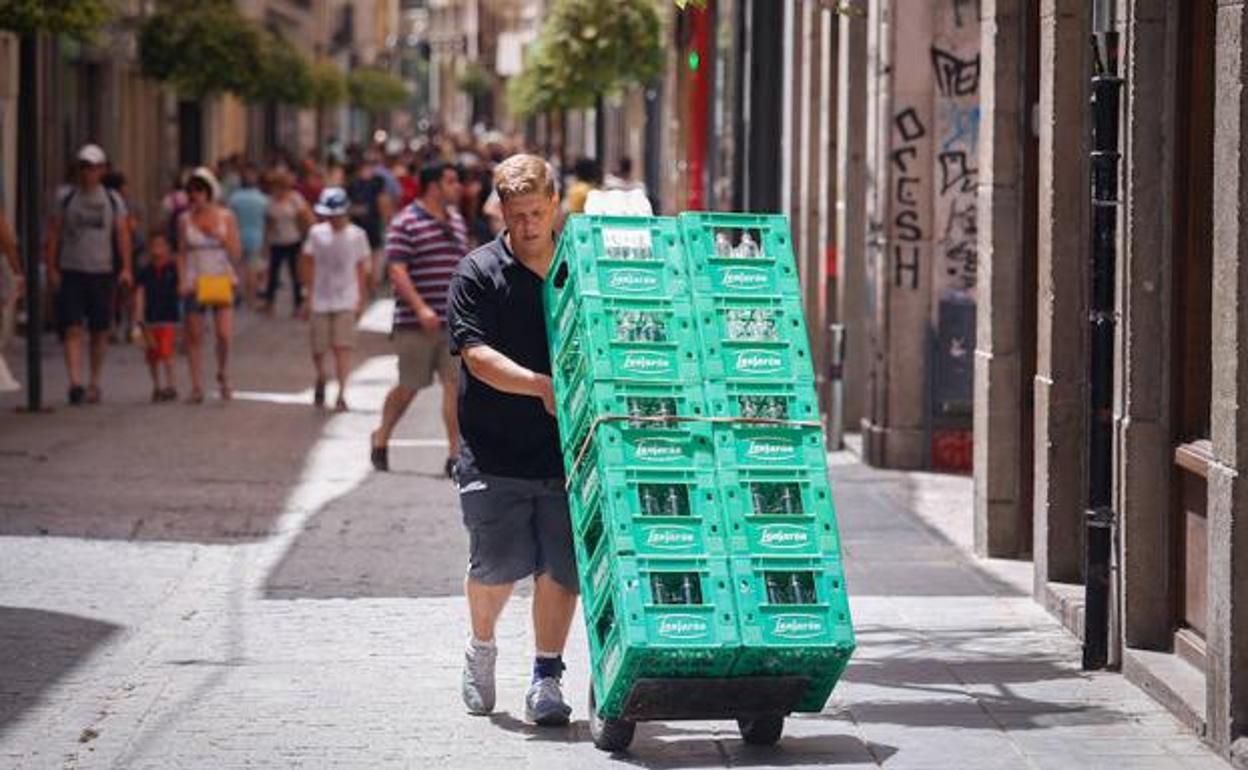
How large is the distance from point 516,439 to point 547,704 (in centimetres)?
84

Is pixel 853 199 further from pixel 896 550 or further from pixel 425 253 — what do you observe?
pixel 896 550

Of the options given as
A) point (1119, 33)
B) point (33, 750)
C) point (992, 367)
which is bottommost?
point (33, 750)

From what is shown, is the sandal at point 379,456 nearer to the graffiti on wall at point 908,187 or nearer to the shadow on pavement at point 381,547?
the shadow on pavement at point 381,547

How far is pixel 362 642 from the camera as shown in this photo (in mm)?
11125

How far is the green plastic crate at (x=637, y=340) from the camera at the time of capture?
8609mm

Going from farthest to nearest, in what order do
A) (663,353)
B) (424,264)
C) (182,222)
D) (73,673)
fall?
(182,222), (424,264), (73,673), (663,353)

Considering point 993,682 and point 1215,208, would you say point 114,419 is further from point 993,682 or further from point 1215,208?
point 1215,208

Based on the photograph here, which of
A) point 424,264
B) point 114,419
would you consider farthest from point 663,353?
point 114,419

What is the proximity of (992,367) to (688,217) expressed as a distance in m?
4.62

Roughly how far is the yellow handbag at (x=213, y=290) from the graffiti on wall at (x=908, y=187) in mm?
7167

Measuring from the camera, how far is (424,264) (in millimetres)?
17609

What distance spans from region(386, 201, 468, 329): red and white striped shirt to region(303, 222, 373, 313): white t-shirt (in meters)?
4.12

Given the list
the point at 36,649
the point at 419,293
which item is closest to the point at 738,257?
the point at 36,649

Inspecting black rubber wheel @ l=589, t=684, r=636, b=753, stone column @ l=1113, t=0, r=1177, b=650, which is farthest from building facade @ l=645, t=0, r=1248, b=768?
black rubber wheel @ l=589, t=684, r=636, b=753
